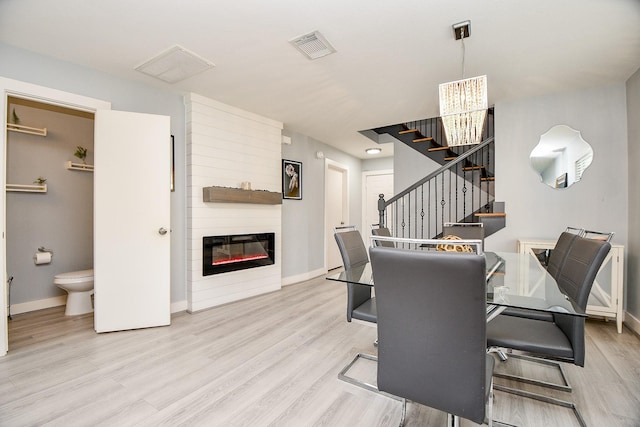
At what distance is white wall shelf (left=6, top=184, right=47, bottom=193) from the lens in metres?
3.09

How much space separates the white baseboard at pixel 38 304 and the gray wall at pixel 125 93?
140 cm

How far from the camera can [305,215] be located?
196 inches

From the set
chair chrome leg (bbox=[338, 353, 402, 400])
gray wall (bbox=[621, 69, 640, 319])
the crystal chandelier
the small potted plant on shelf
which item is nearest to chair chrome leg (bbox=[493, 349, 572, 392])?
chair chrome leg (bbox=[338, 353, 402, 400])

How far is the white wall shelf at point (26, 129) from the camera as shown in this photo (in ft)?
10.1

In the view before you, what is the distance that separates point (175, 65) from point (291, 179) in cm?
233

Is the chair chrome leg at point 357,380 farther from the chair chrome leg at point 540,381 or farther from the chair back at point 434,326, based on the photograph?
the chair chrome leg at point 540,381

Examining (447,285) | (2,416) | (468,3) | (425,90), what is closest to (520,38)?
(468,3)

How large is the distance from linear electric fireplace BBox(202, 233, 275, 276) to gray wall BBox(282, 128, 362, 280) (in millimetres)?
509

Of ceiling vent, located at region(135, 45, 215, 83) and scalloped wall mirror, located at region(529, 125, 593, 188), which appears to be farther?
scalloped wall mirror, located at region(529, 125, 593, 188)

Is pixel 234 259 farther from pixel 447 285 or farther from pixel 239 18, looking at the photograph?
pixel 447 285

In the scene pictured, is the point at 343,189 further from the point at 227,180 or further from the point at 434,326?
the point at 434,326

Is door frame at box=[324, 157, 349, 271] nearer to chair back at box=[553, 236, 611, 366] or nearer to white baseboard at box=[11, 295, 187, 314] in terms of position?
white baseboard at box=[11, 295, 187, 314]

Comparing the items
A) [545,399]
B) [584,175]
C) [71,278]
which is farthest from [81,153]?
[584,175]

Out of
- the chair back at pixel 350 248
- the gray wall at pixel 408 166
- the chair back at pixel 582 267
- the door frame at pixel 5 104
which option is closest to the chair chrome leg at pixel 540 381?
the chair back at pixel 582 267
